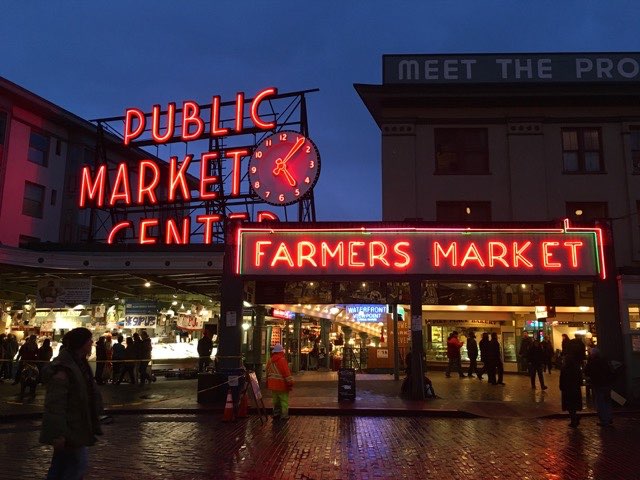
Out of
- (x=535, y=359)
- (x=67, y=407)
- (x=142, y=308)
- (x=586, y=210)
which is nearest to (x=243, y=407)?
(x=67, y=407)

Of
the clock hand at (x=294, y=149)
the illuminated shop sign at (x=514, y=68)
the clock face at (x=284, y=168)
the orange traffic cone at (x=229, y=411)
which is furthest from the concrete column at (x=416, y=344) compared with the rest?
the illuminated shop sign at (x=514, y=68)

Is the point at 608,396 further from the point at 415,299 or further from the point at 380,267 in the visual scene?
the point at 380,267

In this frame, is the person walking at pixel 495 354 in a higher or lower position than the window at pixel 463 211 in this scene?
lower

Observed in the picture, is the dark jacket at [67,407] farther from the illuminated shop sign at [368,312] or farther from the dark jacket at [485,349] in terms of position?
the illuminated shop sign at [368,312]

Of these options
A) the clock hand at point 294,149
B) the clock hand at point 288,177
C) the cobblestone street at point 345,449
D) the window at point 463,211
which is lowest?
the cobblestone street at point 345,449

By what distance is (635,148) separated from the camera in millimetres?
23766

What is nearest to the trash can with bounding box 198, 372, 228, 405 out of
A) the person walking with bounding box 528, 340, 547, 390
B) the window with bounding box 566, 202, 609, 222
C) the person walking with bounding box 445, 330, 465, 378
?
the person walking with bounding box 528, 340, 547, 390

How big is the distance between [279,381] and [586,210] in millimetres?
15575

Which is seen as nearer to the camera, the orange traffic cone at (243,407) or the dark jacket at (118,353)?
the orange traffic cone at (243,407)

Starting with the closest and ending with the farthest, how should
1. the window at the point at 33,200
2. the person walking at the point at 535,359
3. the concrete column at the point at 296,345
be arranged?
the person walking at the point at 535,359, the concrete column at the point at 296,345, the window at the point at 33,200

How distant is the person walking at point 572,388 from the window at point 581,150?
12093 mm

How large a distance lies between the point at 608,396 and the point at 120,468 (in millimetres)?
10333

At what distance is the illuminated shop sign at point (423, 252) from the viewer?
18375 millimetres

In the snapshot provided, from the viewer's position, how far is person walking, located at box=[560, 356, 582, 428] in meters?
13.1
